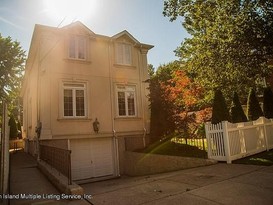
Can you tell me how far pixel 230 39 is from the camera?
12.3 metres

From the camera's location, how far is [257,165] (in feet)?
28.4

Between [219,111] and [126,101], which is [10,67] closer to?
[126,101]

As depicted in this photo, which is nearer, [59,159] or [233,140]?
[59,159]

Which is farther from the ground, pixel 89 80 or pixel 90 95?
pixel 89 80

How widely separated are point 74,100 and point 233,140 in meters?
8.71

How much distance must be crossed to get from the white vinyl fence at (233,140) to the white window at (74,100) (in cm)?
729

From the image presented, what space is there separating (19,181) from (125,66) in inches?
376

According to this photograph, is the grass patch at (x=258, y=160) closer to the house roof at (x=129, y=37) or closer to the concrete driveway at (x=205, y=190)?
the concrete driveway at (x=205, y=190)

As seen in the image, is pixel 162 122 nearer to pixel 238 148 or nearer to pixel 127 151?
pixel 127 151

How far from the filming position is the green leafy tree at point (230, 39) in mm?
12148

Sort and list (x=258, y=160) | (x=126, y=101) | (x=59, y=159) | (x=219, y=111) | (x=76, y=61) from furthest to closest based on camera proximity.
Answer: (x=126, y=101)
(x=76, y=61)
(x=219, y=111)
(x=258, y=160)
(x=59, y=159)

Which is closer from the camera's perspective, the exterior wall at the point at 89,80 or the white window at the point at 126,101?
the exterior wall at the point at 89,80

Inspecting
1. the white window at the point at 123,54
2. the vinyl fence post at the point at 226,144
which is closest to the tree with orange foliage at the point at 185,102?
the white window at the point at 123,54

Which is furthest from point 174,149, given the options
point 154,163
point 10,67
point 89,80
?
point 10,67
